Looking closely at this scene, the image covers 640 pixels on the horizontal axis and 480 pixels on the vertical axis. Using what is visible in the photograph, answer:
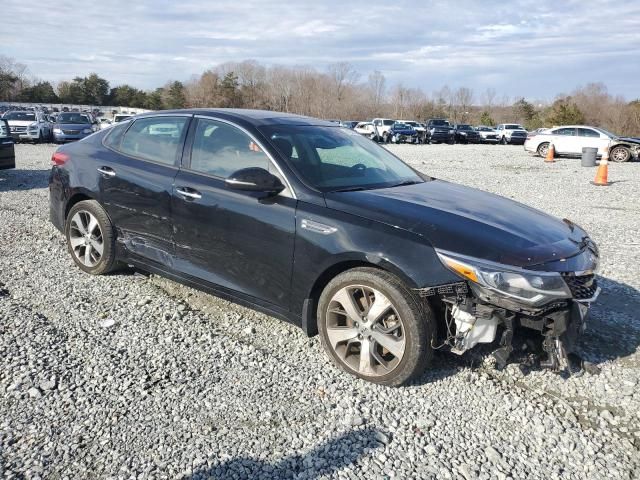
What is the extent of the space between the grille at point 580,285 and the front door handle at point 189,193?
2.66m

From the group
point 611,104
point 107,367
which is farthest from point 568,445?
point 611,104

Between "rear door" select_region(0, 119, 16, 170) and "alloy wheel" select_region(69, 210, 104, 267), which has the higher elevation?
"rear door" select_region(0, 119, 16, 170)

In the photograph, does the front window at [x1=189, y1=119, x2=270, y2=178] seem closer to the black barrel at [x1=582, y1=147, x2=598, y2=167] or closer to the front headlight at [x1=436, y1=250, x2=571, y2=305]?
the front headlight at [x1=436, y1=250, x2=571, y2=305]

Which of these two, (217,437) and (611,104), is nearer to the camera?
(217,437)

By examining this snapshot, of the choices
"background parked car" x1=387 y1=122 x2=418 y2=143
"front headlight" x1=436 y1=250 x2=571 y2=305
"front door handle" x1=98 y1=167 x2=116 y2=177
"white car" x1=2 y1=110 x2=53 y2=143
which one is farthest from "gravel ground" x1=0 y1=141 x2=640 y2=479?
"background parked car" x1=387 y1=122 x2=418 y2=143

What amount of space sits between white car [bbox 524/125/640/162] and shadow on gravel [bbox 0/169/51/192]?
20819mm

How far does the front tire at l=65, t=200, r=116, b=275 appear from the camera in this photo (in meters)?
5.11

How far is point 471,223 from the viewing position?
3.54m

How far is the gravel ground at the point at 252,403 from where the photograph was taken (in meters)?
2.78

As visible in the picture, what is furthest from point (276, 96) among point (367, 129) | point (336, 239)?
point (336, 239)

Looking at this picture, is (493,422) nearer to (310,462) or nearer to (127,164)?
(310,462)

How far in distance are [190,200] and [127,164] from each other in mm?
991

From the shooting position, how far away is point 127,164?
16.1 ft

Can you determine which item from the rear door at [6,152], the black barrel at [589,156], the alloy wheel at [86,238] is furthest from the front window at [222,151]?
the black barrel at [589,156]
